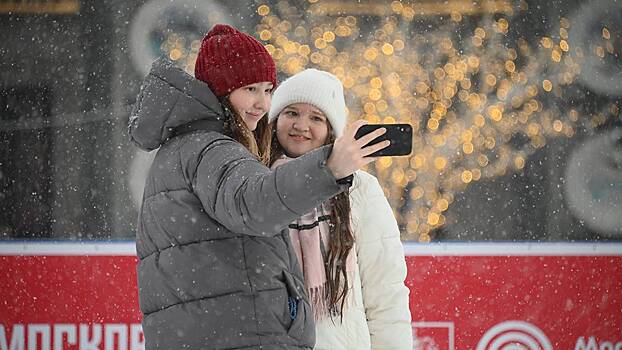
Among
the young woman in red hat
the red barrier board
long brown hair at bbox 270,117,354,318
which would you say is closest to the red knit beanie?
the young woman in red hat

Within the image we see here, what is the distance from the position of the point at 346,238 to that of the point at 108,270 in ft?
4.86

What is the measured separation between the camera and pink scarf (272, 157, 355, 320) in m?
2.21

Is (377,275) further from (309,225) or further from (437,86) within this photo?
(437,86)

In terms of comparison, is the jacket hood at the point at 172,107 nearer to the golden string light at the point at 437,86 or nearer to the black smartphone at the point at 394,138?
the black smartphone at the point at 394,138

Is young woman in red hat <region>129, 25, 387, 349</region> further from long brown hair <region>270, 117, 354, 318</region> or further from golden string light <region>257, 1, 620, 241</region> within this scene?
golden string light <region>257, 1, 620, 241</region>

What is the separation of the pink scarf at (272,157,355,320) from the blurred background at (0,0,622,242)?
1.21 metres

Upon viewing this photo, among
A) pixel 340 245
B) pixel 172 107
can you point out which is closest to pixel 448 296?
pixel 340 245

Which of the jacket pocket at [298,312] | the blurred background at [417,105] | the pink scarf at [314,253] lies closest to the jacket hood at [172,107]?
the jacket pocket at [298,312]

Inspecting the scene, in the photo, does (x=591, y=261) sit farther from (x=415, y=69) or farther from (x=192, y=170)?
(x=192, y=170)

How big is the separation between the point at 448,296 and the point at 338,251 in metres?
1.29

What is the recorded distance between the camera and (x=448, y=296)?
345cm

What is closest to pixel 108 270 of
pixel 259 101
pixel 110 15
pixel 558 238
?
pixel 110 15

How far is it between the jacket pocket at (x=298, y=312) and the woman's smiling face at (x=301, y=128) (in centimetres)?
72

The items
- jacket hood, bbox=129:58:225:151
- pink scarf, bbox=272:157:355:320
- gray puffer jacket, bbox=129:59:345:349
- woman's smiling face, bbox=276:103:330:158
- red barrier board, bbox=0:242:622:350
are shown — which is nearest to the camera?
gray puffer jacket, bbox=129:59:345:349
